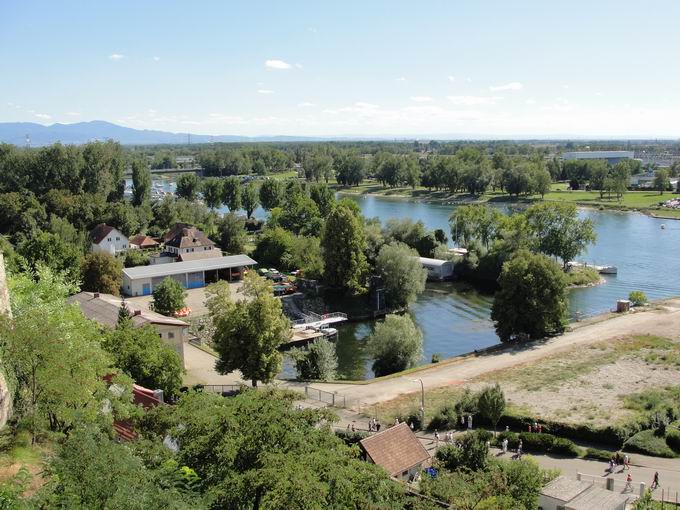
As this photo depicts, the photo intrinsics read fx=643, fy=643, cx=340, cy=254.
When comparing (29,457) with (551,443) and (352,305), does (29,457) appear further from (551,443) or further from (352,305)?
(352,305)

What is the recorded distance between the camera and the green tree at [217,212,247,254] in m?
60.2

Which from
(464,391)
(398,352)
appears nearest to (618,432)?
(464,391)

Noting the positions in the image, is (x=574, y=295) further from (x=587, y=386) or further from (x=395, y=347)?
(x=587, y=386)

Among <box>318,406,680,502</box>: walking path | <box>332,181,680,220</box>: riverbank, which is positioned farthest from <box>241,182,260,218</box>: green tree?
<box>318,406,680,502</box>: walking path

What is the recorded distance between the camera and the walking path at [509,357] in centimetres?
2833

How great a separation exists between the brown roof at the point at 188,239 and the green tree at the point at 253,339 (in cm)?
2824

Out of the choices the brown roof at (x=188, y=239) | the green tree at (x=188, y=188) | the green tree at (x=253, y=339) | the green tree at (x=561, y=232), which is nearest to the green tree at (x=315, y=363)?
the green tree at (x=253, y=339)

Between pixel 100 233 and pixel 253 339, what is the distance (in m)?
36.4

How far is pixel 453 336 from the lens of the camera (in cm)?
3984

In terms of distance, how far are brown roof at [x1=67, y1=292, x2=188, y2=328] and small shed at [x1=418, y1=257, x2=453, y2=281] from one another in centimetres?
2633

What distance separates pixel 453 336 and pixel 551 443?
18.1m

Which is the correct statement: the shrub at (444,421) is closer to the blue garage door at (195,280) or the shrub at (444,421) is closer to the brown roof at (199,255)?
the blue garage door at (195,280)

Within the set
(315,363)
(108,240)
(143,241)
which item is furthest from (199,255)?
(315,363)

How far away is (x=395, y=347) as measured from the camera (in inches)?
1282
